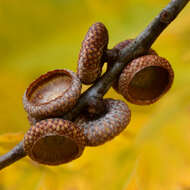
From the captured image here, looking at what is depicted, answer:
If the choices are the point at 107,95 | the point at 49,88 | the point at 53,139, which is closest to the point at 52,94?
the point at 49,88

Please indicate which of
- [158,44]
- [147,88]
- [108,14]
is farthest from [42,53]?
[147,88]

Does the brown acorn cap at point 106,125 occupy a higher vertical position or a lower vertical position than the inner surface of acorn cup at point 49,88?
higher

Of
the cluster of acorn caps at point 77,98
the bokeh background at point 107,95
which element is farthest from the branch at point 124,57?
the bokeh background at point 107,95

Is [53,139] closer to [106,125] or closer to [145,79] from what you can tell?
[106,125]

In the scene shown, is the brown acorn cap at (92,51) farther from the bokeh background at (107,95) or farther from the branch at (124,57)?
the bokeh background at (107,95)

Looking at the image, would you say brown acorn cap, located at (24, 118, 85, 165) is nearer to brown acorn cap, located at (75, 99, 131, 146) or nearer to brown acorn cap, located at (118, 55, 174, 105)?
brown acorn cap, located at (75, 99, 131, 146)

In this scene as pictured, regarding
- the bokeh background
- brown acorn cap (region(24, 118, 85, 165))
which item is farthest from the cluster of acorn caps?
the bokeh background

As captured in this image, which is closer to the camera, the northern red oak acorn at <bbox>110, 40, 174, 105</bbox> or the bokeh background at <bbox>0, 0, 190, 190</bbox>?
the northern red oak acorn at <bbox>110, 40, 174, 105</bbox>
